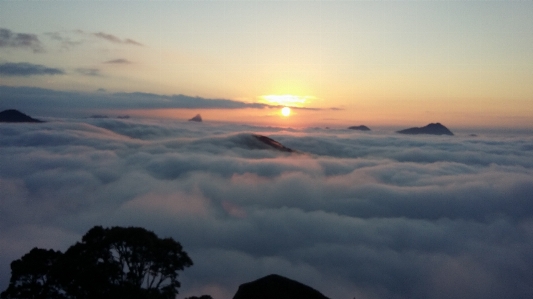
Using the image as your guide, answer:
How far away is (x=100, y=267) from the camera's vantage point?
2161cm

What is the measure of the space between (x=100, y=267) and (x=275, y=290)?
482 inches

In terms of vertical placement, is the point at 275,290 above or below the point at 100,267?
below

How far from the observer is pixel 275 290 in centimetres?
2642

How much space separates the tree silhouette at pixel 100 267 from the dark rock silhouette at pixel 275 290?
5573 mm

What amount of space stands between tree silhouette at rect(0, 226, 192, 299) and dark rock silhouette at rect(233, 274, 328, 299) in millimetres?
5573

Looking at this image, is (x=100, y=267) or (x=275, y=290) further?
(x=275, y=290)

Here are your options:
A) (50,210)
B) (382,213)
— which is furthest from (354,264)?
(50,210)

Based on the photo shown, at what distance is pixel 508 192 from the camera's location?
404 feet

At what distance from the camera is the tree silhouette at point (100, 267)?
2061 cm

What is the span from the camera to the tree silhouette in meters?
20.6

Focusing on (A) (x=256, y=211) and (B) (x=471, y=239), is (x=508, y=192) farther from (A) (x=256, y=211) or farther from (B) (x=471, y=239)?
(A) (x=256, y=211)

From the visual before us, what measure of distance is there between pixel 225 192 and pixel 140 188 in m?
29.0

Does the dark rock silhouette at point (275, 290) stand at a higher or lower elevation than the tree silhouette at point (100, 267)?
lower

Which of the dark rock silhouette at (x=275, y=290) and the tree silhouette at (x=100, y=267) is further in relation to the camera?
the dark rock silhouette at (x=275, y=290)
